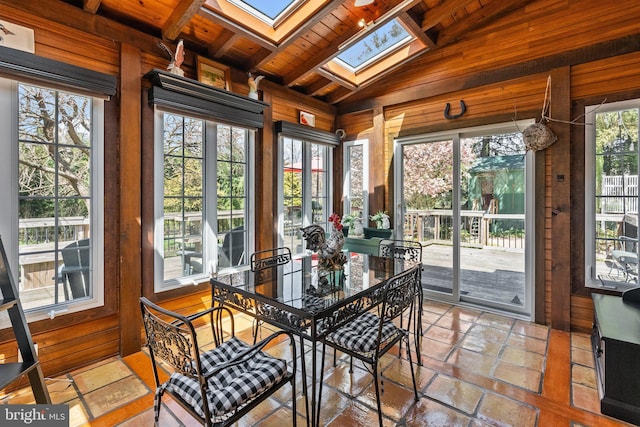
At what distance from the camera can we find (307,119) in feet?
14.3

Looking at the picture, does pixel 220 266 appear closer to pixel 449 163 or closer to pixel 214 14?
pixel 214 14

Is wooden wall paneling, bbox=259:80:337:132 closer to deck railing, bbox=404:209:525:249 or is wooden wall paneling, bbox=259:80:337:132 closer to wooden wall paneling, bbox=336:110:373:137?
wooden wall paneling, bbox=336:110:373:137

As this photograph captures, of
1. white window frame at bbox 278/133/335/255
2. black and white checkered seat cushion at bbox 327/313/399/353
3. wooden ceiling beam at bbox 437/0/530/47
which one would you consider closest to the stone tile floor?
black and white checkered seat cushion at bbox 327/313/399/353

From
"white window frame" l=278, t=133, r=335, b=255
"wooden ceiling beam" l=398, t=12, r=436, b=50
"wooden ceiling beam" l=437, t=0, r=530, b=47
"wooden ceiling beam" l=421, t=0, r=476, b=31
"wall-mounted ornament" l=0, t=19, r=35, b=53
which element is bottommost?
"white window frame" l=278, t=133, r=335, b=255

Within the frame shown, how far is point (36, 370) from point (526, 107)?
4592 mm

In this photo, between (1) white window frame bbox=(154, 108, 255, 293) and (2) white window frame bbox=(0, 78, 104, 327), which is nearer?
(2) white window frame bbox=(0, 78, 104, 327)

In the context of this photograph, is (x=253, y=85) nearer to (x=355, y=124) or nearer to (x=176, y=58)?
(x=176, y=58)

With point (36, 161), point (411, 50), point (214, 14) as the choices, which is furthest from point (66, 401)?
point (411, 50)

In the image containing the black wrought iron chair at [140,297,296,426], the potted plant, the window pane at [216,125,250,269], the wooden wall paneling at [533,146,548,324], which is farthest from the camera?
the potted plant

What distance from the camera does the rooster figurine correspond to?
229cm

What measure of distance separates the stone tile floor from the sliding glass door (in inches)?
37.2

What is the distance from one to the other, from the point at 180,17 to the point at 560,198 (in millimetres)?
3936

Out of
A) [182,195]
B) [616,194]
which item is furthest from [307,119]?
[616,194]

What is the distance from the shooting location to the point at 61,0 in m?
2.26
